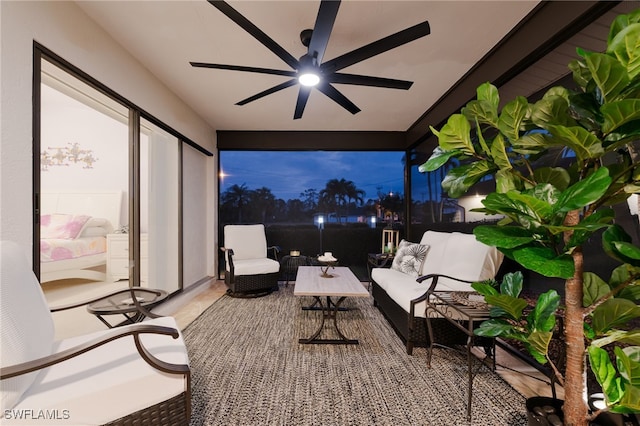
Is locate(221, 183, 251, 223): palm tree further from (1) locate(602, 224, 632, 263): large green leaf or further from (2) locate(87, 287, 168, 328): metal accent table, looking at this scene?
(1) locate(602, 224, 632, 263): large green leaf

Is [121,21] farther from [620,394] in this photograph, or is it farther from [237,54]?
[620,394]

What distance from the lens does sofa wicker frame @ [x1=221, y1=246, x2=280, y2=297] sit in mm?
4105

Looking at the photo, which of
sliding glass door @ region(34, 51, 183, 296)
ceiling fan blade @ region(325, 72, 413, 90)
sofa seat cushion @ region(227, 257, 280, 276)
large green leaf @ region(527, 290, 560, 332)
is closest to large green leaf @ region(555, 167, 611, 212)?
large green leaf @ region(527, 290, 560, 332)

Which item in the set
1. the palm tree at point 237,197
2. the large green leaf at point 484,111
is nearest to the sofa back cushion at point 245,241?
the palm tree at point 237,197

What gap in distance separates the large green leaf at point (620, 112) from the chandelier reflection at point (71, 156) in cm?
434

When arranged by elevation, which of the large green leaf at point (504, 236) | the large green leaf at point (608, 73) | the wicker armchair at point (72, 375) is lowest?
the wicker armchair at point (72, 375)

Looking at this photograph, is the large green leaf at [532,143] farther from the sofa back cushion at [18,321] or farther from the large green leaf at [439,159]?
the sofa back cushion at [18,321]

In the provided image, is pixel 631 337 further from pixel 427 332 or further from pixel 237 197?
pixel 237 197

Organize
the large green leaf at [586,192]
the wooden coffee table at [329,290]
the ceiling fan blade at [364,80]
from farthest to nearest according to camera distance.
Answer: the wooden coffee table at [329,290] → the ceiling fan blade at [364,80] → the large green leaf at [586,192]

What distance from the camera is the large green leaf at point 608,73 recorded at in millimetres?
709

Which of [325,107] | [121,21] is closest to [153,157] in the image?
[121,21]

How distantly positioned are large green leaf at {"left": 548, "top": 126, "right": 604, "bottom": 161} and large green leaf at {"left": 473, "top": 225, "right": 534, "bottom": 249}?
279mm

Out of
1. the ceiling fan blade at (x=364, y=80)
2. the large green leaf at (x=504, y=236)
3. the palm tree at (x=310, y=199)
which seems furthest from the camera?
the palm tree at (x=310, y=199)

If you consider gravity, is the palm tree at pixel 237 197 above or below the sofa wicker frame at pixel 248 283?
above
